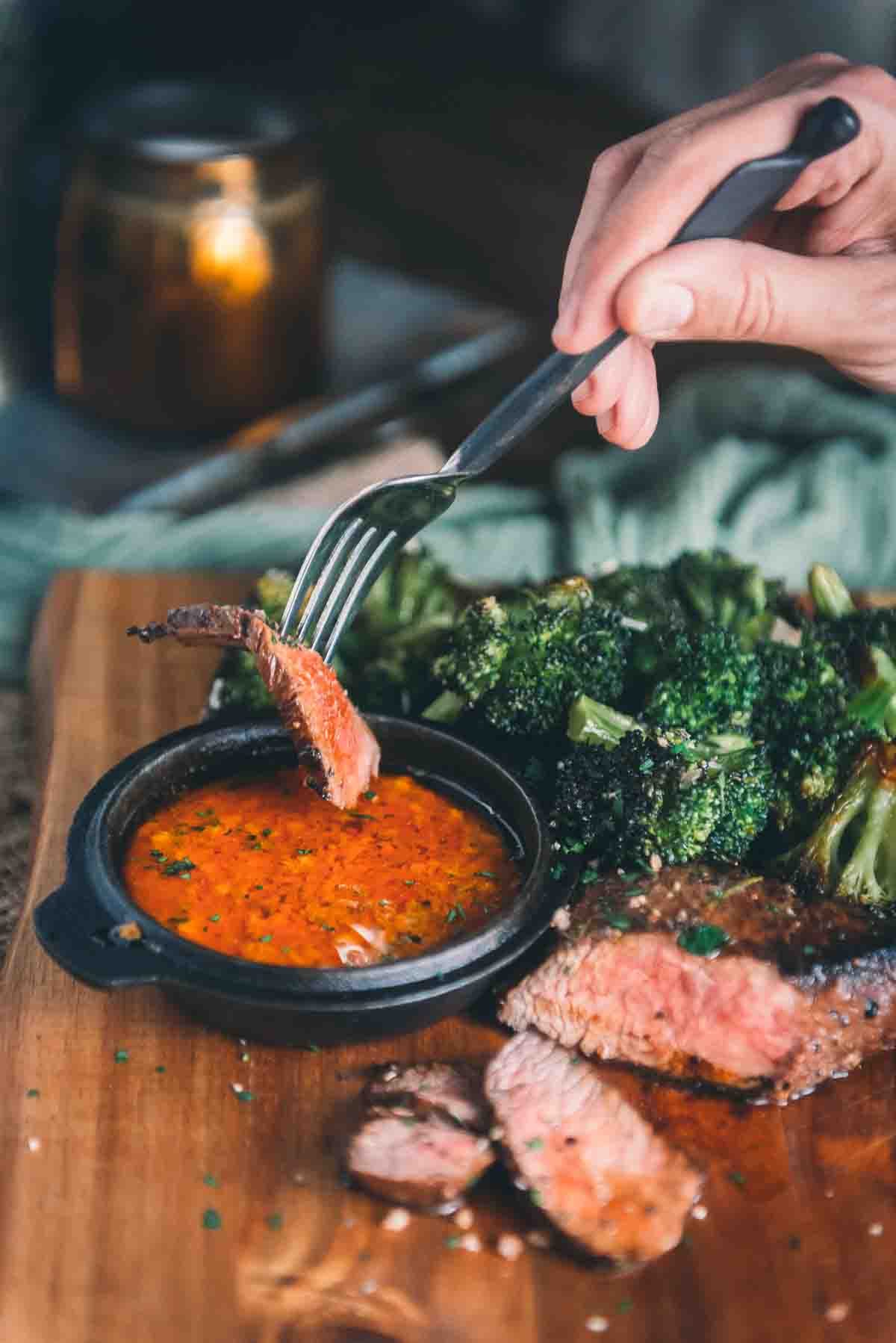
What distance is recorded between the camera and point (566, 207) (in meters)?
6.73

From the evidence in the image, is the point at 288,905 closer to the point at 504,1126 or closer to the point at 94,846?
the point at 94,846

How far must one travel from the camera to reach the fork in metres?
2.57

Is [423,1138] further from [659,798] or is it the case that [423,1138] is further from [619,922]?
[659,798]

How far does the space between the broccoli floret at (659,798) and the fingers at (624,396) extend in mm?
731

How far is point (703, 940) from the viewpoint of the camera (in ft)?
8.28

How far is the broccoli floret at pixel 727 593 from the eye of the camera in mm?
3289

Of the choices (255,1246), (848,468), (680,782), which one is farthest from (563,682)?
(848,468)

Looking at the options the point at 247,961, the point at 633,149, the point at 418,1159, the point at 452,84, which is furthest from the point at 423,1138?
the point at 452,84

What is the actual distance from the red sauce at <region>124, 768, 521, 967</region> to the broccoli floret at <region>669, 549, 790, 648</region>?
877 mm

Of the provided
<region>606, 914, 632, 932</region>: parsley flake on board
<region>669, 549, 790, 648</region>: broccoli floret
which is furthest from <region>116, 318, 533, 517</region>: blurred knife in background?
<region>606, 914, 632, 932</region>: parsley flake on board

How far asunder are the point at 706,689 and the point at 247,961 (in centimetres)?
109

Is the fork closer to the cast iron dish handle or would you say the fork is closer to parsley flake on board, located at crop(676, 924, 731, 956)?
the cast iron dish handle

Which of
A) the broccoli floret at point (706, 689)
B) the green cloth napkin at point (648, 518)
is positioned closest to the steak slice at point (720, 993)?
the broccoli floret at point (706, 689)

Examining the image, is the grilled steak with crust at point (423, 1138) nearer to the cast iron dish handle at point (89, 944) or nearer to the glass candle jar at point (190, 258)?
the cast iron dish handle at point (89, 944)
